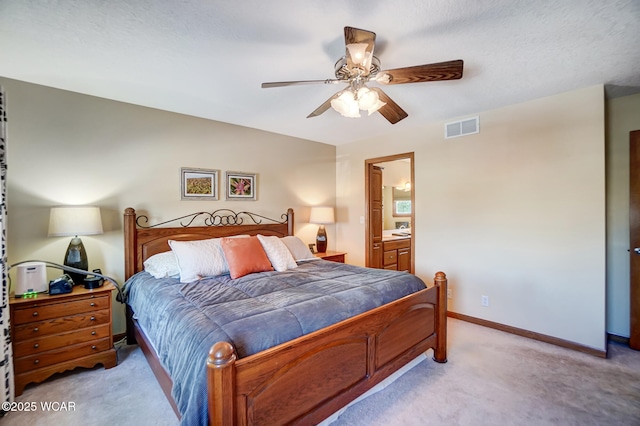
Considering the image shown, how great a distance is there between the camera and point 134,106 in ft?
9.91

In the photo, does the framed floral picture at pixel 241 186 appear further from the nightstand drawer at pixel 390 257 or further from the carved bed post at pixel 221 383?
the carved bed post at pixel 221 383

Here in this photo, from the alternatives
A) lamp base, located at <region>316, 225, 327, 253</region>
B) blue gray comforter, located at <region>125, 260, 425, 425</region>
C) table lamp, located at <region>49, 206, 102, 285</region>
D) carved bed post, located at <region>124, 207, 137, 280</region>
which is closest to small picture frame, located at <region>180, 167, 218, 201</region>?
carved bed post, located at <region>124, 207, 137, 280</region>

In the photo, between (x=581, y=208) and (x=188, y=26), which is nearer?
(x=188, y=26)

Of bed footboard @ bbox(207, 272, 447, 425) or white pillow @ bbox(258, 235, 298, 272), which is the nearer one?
bed footboard @ bbox(207, 272, 447, 425)

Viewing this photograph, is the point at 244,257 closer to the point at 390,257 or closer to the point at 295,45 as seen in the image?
the point at 295,45

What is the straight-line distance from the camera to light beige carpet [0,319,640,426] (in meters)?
1.82

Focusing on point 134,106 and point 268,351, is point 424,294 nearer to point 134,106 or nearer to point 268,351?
point 268,351

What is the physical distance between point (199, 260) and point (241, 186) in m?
1.45

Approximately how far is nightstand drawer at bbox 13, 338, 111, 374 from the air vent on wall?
4257 mm

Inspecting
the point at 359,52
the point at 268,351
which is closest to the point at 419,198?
the point at 359,52

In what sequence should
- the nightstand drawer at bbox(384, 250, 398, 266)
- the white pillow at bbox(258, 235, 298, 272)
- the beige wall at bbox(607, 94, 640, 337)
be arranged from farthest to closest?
the nightstand drawer at bbox(384, 250, 398, 266)
the white pillow at bbox(258, 235, 298, 272)
the beige wall at bbox(607, 94, 640, 337)

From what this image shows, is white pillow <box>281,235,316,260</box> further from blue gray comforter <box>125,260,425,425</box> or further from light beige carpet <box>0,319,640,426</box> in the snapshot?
light beige carpet <box>0,319,640,426</box>

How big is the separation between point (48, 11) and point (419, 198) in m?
3.87

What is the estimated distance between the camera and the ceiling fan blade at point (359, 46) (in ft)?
4.98
